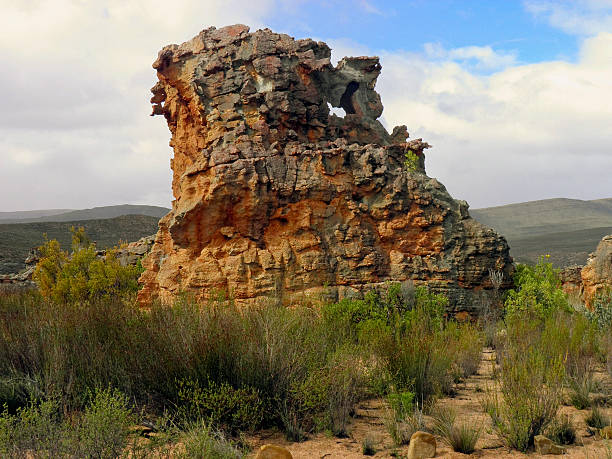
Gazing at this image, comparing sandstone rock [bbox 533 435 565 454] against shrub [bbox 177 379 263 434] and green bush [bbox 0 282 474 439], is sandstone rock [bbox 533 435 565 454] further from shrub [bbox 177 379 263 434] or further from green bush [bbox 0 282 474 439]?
shrub [bbox 177 379 263 434]

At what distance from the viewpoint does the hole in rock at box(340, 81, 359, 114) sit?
16750mm

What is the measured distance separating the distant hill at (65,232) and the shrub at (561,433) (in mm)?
40414

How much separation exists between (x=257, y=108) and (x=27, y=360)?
8.57m

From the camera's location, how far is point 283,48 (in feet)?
46.6

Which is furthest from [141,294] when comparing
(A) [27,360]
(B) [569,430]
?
(B) [569,430]

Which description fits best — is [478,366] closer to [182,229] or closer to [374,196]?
[374,196]

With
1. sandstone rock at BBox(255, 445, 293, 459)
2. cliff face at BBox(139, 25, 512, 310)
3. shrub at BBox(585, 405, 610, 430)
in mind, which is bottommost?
shrub at BBox(585, 405, 610, 430)

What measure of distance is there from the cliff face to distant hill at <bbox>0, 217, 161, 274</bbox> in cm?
3149

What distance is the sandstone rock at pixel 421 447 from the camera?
564 centimetres

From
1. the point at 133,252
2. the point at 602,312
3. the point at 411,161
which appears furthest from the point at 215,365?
the point at 133,252

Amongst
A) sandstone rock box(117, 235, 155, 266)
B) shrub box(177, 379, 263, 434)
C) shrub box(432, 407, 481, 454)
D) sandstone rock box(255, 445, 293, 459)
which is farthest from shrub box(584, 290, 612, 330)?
sandstone rock box(117, 235, 155, 266)

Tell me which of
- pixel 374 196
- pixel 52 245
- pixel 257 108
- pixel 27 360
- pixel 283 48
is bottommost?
pixel 27 360

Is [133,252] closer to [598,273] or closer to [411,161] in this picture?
[411,161]

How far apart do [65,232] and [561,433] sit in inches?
2202
